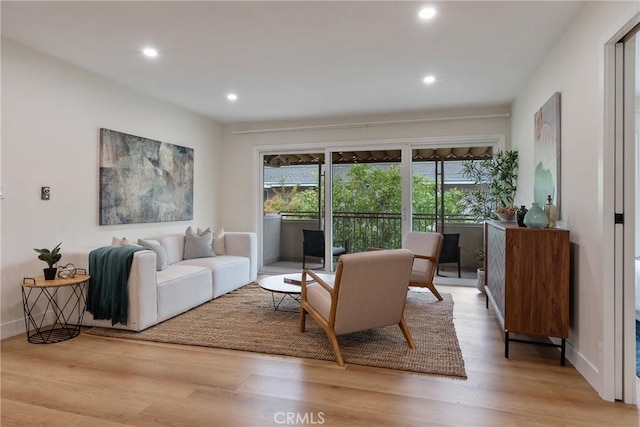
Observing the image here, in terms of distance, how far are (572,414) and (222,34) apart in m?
3.51

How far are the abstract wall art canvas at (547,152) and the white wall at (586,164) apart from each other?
0.08m

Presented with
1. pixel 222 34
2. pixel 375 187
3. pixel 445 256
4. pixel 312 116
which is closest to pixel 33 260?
pixel 222 34

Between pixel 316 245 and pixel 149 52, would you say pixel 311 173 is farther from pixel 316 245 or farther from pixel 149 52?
pixel 149 52

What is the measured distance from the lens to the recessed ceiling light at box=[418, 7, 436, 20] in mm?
2529

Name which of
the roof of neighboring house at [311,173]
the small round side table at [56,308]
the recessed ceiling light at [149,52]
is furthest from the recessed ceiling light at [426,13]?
the small round side table at [56,308]

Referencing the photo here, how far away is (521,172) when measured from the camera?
4.22 meters

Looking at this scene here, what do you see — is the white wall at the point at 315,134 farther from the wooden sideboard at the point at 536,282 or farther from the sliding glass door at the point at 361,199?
the wooden sideboard at the point at 536,282

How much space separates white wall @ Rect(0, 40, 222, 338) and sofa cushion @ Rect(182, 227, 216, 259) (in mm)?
537

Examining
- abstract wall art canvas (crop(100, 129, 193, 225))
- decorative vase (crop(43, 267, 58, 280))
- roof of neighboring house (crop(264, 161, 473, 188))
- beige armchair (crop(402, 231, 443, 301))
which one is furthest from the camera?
roof of neighboring house (crop(264, 161, 473, 188))

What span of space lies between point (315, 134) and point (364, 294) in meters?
3.60

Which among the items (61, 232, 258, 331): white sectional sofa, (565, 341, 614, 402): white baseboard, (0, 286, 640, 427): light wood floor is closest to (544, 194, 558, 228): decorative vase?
(565, 341, 614, 402): white baseboard

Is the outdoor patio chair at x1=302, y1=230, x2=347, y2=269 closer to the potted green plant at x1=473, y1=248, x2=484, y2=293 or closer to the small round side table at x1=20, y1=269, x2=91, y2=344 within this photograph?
the potted green plant at x1=473, y1=248, x2=484, y2=293

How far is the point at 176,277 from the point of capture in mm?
3668

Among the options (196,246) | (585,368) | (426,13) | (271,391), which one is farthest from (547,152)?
(196,246)
